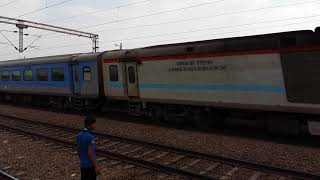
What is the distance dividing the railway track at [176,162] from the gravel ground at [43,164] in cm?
51

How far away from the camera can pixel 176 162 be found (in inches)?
385

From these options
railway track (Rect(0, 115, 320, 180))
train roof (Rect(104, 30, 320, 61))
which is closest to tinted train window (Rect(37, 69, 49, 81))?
train roof (Rect(104, 30, 320, 61))

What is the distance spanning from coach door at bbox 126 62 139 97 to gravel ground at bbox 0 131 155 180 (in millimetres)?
5294

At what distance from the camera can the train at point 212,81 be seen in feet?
37.0

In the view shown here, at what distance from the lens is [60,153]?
37.7 feet

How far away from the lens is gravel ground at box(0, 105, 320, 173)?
957cm

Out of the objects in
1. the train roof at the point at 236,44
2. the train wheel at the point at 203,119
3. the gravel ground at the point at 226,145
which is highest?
the train roof at the point at 236,44

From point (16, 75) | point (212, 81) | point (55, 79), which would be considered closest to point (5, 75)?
point (16, 75)

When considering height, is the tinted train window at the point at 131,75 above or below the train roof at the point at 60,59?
below

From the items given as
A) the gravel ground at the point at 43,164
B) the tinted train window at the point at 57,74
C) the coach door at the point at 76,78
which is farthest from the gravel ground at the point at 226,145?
the tinted train window at the point at 57,74

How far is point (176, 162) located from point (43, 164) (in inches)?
141

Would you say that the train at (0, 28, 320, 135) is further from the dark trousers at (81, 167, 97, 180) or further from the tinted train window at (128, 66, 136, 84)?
the dark trousers at (81, 167, 97, 180)

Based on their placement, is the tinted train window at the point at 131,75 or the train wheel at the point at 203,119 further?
the tinted train window at the point at 131,75

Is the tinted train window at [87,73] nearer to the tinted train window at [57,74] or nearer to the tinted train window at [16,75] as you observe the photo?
the tinted train window at [57,74]
